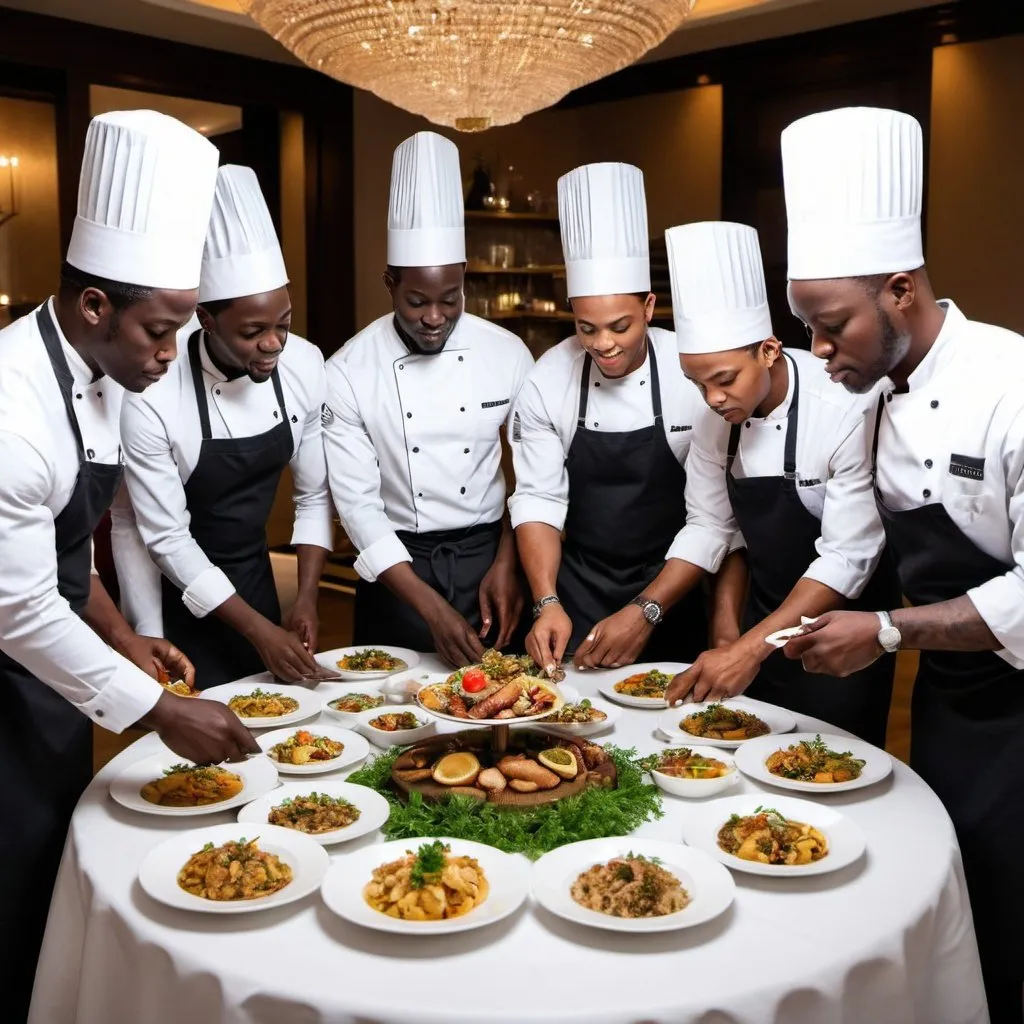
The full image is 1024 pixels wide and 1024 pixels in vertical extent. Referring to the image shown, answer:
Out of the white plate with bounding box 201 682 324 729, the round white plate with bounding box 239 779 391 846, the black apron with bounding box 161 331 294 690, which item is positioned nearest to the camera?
the round white plate with bounding box 239 779 391 846

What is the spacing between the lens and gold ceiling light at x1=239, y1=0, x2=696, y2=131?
2566 millimetres

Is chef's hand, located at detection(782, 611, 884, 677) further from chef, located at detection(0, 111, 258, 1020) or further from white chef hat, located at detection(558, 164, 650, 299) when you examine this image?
white chef hat, located at detection(558, 164, 650, 299)

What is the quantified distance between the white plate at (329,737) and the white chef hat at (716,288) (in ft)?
3.59

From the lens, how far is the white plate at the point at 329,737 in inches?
80.7

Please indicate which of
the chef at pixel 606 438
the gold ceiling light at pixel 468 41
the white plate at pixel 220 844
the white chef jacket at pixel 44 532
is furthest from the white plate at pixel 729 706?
the gold ceiling light at pixel 468 41

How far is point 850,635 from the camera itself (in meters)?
1.99

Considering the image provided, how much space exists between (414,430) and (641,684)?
3.31 ft

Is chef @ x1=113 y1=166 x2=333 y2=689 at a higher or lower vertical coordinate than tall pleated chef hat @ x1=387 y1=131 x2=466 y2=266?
lower

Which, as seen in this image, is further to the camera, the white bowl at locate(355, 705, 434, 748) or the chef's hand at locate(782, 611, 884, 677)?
the white bowl at locate(355, 705, 434, 748)

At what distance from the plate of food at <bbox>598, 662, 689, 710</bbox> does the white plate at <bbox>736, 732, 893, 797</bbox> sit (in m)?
0.33

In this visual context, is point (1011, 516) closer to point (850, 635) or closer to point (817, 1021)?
point (850, 635)

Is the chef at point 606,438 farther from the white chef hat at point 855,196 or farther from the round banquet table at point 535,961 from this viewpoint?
the round banquet table at point 535,961

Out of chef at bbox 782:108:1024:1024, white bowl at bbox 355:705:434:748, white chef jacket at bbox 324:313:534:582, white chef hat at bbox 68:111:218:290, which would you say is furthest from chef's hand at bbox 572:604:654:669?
white chef hat at bbox 68:111:218:290

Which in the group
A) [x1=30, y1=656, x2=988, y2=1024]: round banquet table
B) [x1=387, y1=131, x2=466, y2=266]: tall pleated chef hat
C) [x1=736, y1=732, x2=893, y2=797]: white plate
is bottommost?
[x1=30, y1=656, x2=988, y2=1024]: round banquet table
